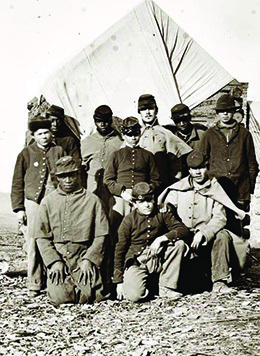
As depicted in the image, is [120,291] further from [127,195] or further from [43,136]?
[43,136]

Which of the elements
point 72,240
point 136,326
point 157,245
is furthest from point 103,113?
point 136,326

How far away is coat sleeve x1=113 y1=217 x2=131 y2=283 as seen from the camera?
17.7ft

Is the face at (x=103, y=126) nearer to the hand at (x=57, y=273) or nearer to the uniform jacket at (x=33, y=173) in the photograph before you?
the uniform jacket at (x=33, y=173)

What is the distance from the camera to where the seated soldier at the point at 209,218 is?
5.44 metres

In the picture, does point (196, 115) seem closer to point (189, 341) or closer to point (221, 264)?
point (221, 264)

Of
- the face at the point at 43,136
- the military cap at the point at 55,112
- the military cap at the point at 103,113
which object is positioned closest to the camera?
the face at the point at 43,136

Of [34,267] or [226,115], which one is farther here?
[226,115]

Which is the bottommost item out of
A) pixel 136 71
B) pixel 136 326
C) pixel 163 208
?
pixel 136 326

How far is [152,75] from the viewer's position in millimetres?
8680

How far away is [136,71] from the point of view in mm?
8812

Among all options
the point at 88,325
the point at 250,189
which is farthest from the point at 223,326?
the point at 250,189

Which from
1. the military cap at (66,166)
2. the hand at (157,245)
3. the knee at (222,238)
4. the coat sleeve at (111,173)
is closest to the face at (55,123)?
the coat sleeve at (111,173)

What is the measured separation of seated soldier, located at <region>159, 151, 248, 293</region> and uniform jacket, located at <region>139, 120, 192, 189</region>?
0.65m

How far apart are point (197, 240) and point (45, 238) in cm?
143
